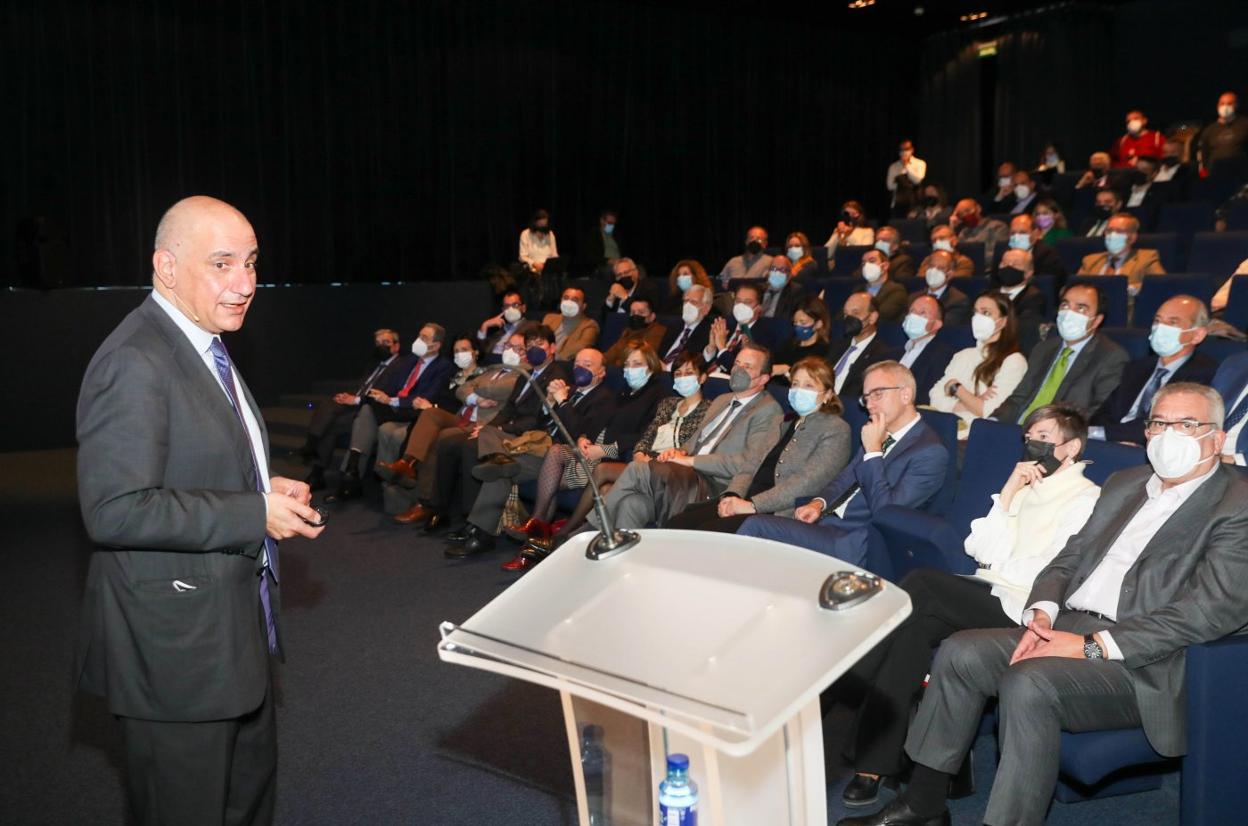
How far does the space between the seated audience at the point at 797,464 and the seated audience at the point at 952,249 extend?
3.15 meters

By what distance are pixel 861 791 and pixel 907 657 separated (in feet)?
1.24

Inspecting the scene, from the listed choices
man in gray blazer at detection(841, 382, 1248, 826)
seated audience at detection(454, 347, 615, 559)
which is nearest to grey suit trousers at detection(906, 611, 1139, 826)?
man in gray blazer at detection(841, 382, 1248, 826)

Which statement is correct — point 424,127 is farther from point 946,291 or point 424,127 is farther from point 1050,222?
point 946,291

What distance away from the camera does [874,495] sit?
4.07m

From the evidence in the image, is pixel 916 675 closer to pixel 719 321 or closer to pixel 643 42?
pixel 719 321

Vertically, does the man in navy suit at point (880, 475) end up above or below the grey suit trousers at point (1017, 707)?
above

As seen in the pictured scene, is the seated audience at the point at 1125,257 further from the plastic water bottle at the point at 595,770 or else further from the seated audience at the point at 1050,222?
the plastic water bottle at the point at 595,770

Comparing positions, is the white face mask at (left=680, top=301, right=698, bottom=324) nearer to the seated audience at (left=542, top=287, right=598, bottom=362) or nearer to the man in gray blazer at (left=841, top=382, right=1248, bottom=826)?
the seated audience at (left=542, top=287, right=598, bottom=362)

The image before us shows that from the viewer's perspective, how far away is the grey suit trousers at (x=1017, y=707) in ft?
8.44

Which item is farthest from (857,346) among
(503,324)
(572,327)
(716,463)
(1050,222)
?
(503,324)

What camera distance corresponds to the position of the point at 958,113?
1516 centimetres

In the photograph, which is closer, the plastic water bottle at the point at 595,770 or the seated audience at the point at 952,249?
the plastic water bottle at the point at 595,770

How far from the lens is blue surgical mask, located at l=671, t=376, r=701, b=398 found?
570cm

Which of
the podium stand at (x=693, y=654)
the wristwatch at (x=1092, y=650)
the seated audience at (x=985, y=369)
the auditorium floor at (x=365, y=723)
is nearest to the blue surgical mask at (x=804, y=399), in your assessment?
the seated audience at (x=985, y=369)
